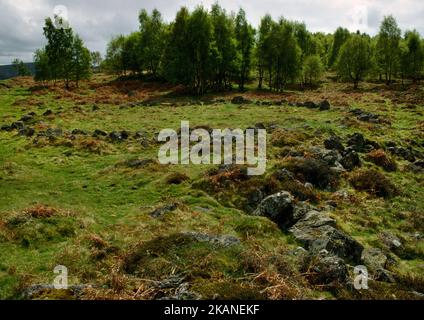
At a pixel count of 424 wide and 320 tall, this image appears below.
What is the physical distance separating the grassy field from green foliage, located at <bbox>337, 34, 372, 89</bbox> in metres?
43.2

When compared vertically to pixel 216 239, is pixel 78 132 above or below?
above

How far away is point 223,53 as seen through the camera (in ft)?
236

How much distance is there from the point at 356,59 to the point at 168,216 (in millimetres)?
76758

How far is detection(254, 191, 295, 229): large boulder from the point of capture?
16519mm

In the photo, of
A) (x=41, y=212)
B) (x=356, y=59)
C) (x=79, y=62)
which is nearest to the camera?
(x=41, y=212)

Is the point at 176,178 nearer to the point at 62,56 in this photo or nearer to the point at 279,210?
the point at 279,210

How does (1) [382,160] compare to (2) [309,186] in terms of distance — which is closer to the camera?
(2) [309,186]

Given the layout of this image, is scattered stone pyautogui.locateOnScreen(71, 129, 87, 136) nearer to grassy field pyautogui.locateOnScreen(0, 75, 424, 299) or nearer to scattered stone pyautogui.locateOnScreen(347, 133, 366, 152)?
grassy field pyautogui.locateOnScreen(0, 75, 424, 299)

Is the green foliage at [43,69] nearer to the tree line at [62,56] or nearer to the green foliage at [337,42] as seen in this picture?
the tree line at [62,56]

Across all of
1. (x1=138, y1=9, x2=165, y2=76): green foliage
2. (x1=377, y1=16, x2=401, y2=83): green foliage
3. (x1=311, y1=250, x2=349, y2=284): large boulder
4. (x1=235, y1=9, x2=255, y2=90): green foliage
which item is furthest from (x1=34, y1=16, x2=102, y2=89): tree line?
(x1=311, y1=250, x2=349, y2=284): large boulder

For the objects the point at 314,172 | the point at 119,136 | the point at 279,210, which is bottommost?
the point at 279,210

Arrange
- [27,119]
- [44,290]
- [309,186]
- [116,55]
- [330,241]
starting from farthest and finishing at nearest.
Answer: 1. [116,55]
2. [27,119]
3. [309,186]
4. [330,241]
5. [44,290]

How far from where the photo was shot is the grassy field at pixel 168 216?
11023mm

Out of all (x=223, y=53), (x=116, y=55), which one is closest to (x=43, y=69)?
(x=116, y=55)
